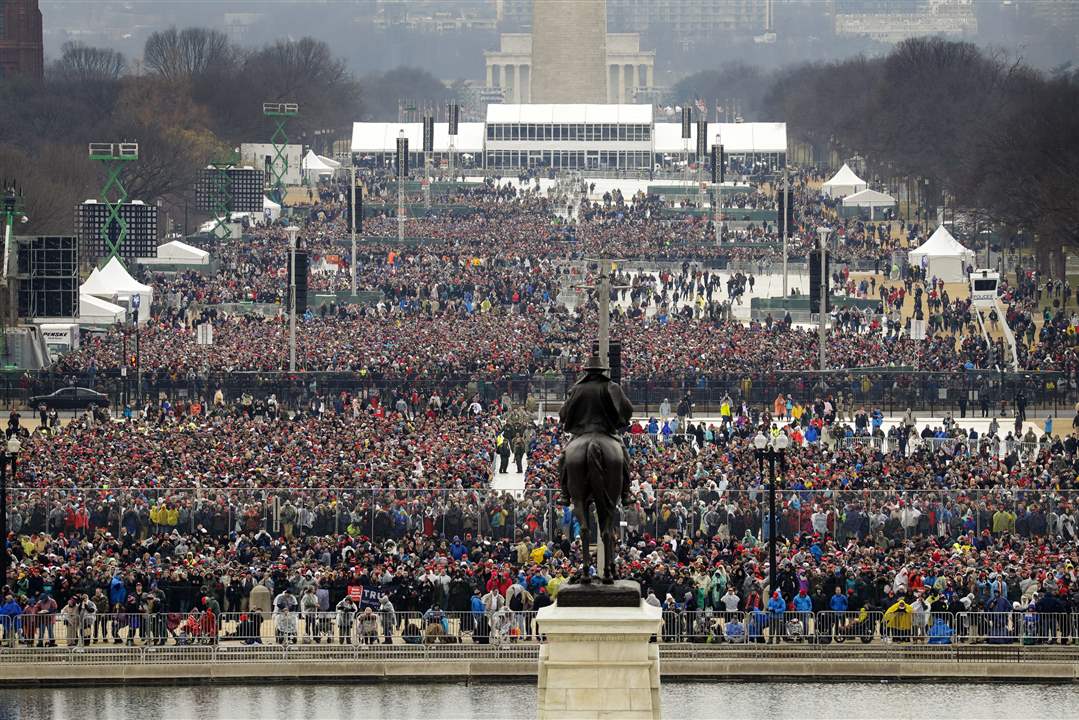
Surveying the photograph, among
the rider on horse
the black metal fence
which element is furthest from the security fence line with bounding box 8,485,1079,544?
the black metal fence

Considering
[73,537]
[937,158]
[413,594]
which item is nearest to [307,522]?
[73,537]

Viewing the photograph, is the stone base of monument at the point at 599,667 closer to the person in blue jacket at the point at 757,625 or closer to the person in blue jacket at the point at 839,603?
the person in blue jacket at the point at 757,625

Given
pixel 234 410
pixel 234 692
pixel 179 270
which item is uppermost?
pixel 179 270

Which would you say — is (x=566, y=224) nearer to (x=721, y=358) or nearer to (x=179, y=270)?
(x=179, y=270)

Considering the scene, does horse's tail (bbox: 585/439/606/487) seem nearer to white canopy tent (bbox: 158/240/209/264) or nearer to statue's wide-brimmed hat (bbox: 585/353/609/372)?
statue's wide-brimmed hat (bbox: 585/353/609/372)

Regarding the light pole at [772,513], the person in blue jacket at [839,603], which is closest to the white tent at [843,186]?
the light pole at [772,513]

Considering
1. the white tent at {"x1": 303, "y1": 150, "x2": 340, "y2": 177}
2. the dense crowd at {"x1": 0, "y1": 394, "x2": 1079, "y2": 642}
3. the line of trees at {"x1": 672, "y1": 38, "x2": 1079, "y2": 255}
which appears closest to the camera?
the dense crowd at {"x1": 0, "y1": 394, "x2": 1079, "y2": 642}
